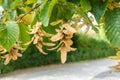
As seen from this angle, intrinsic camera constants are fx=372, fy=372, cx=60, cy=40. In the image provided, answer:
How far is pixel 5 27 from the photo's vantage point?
0.62 m

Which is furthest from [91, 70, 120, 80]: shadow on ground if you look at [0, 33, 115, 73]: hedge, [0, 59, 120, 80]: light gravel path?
[0, 33, 115, 73]: hedge

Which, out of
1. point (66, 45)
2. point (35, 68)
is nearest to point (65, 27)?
point (66, 45)

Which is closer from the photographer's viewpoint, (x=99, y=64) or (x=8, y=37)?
(x=8, y=37)

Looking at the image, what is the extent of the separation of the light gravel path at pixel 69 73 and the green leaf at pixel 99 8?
5.67m

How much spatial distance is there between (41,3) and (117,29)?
136 millimetres

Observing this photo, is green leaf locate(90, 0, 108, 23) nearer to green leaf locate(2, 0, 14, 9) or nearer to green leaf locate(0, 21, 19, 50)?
green leaf locate(0, 21, 19, 50)

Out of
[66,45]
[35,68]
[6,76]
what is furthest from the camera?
[35,68]

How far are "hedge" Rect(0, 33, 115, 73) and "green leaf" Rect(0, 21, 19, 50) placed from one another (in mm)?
6402

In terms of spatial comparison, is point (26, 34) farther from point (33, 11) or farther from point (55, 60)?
point (55, 60)

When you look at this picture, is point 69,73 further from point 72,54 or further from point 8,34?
point 8,34

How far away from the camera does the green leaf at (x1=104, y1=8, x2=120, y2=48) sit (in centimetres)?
58

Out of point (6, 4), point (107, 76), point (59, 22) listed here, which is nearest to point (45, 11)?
point (59, 22)

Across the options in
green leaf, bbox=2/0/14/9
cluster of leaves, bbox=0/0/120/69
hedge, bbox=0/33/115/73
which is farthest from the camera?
hedge, bbox=0/33/115/73

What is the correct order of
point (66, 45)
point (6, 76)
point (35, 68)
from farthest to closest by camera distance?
point (35, 68) → point (6, 76) → point (66, 45)
